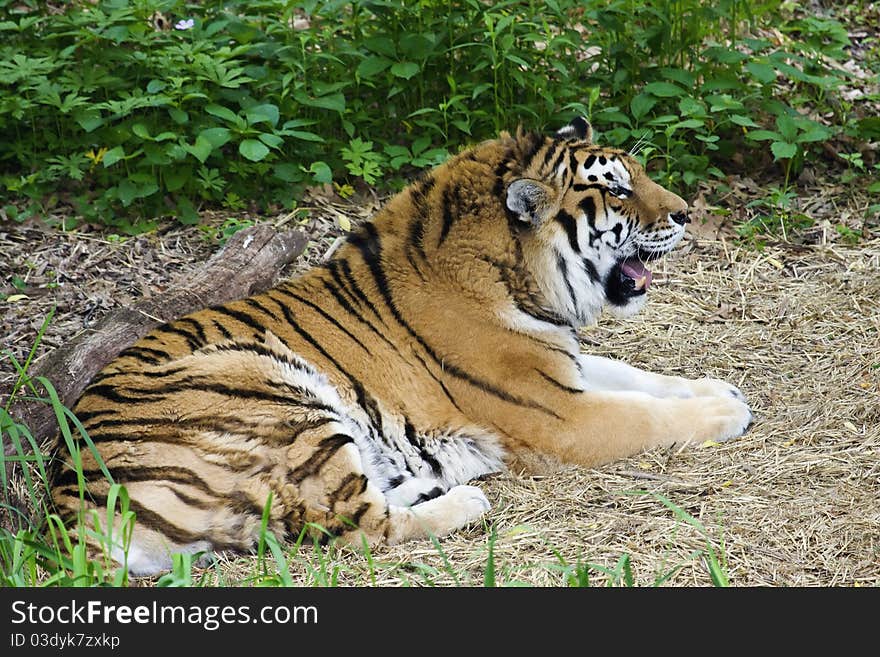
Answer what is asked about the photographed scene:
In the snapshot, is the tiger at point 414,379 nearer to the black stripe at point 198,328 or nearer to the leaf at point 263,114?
the black stripe at point 198,328

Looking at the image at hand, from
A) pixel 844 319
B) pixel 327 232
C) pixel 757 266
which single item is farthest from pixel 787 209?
pixel 327 232

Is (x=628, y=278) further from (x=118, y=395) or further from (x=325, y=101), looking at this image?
(x=325, y=101)

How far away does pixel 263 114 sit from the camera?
596 cm

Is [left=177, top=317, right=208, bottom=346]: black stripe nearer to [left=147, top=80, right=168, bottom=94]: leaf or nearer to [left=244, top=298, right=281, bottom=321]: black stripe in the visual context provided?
[left=244, top=298, right=281, bottom=321]: black stripe

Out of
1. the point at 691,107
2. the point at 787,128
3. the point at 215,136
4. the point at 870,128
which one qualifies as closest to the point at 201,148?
the point at 215,136

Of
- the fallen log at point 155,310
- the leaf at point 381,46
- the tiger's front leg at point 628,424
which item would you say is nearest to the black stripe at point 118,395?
the fallen log at point 155,310

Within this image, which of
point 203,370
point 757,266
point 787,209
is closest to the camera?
point 203,370

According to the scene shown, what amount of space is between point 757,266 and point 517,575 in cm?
303

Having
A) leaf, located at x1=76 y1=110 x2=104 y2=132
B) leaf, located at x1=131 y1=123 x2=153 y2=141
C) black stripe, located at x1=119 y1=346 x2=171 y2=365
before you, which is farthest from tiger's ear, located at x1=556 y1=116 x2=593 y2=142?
leaf, located at x1=76 y1=110 x2=104 y2=132

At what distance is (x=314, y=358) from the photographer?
415 cm

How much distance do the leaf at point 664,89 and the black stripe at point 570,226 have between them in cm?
212

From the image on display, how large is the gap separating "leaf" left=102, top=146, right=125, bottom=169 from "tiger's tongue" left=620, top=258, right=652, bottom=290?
2792 millimetres

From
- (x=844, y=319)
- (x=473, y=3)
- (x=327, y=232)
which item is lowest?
(x=327, y=232)

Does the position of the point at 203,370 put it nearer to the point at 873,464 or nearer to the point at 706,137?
the point at 873,464
